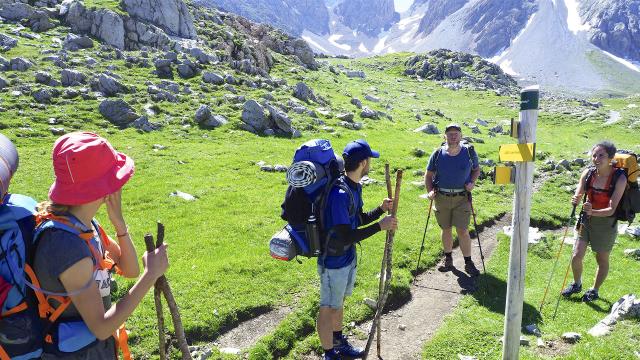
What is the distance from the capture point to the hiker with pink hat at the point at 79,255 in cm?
379

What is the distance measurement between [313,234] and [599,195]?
7.74 m

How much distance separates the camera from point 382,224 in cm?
717

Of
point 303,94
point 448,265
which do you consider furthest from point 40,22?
point 448,265

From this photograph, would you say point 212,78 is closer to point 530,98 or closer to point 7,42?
point 7,42

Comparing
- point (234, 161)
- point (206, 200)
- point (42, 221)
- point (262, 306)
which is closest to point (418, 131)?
point (234, 161)

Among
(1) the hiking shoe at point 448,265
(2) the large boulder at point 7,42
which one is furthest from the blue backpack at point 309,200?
(2) the large boulder at point 7,42

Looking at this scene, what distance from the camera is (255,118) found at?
113 feet

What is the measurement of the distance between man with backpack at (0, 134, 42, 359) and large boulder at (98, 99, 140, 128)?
3055cm

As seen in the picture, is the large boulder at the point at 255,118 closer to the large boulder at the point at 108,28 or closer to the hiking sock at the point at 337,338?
the hiking sock at the point at 337,338

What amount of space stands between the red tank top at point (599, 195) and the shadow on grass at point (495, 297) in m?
3.01

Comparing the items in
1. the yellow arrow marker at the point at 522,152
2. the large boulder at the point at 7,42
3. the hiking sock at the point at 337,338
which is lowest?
the hiking sock at the point at 337,338

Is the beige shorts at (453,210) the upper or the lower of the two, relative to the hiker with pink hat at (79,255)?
lower

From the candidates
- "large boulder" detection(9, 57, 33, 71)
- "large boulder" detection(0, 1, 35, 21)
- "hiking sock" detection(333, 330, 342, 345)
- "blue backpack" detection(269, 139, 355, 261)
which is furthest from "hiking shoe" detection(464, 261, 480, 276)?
"large boulder" detection(0, 1, 35, 21)

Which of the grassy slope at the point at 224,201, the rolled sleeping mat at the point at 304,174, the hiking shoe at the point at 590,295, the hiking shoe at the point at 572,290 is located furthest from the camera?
the hiking shoe at the point at 572,290
